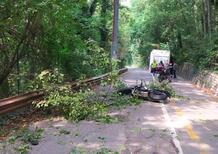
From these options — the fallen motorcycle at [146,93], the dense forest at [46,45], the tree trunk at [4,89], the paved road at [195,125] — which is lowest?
the paved road at [195,125]

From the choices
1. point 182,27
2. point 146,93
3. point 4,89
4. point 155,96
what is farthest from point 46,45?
point 182,27

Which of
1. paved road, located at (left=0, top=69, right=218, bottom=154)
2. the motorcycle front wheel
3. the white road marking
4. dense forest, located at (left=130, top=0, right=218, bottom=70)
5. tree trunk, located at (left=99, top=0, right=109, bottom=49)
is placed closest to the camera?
paved road, located at (left=0, top=69, right=218, bottom=154)

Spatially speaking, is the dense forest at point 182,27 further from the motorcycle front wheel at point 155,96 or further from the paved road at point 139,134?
the paved road at point 139,134

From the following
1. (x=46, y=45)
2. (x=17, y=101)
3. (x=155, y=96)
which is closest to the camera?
(x=17, y=101)

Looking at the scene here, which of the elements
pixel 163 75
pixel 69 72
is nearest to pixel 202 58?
pixel 163 75

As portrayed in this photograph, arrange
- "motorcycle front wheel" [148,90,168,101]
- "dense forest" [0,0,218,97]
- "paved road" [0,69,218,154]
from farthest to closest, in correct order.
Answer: "motorcycle front wheel" [148,90,168,101] → "dense forest" [0,0,218,97] → "paved road" [0,69,218,154]

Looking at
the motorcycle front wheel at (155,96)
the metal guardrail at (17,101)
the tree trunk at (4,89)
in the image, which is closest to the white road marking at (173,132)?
the motorcycle front wheel at (155,96)

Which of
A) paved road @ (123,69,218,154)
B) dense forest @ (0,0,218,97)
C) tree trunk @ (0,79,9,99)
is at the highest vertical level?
dense forest @ (0,0,218,97)

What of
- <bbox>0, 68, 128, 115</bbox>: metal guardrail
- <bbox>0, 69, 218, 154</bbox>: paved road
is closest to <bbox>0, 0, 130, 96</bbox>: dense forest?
<bbox>0, 68, 128, 115</bbox>: metal guardrail

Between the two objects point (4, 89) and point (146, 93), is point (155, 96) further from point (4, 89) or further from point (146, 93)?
point (4, 89)

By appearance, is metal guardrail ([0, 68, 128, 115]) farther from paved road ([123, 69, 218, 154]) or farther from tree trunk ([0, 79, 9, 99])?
paved road ([123, 69, 218, 154])

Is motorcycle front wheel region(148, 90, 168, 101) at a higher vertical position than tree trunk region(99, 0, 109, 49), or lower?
lower

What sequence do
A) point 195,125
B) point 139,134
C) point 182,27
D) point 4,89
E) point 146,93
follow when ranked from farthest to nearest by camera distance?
1. point 182,27
2. point 146,93
3. point 4,89
4. point 195,125
5. point 139,134

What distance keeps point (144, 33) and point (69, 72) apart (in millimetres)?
57296
